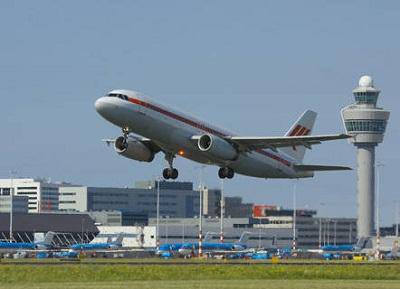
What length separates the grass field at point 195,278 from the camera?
95188 mm

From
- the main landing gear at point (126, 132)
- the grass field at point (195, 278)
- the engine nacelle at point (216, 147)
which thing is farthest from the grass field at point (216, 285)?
the engine nacelle at point (216, 147)

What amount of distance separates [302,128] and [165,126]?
117 feet

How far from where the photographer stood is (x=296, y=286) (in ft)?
306

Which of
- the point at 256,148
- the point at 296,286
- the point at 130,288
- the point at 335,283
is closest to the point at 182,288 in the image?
the point at 130,288

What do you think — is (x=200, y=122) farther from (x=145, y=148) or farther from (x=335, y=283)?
(x=335, y=283)

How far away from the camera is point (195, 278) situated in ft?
360

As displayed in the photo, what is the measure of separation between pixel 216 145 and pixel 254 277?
553 inches

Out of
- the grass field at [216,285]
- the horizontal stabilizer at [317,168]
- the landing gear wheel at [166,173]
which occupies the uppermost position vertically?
the horizontal stabilizer at [317,168]

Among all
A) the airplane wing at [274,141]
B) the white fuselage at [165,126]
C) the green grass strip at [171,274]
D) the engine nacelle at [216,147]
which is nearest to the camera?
the green grass strip at [171,274]

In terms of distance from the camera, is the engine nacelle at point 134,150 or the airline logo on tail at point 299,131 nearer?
the engine nacelle at point 134,150

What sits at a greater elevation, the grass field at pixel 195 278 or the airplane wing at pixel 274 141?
the airplane wing at pixel 274 141

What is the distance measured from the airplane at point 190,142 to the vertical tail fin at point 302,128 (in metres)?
7.71

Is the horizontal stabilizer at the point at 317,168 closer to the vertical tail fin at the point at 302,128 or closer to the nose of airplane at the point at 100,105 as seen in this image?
the vertical tail fin at the point at 302,128

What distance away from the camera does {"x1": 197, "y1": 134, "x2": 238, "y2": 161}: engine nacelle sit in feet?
382
